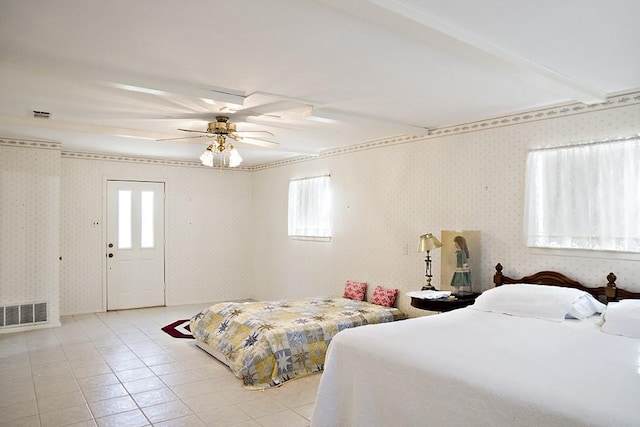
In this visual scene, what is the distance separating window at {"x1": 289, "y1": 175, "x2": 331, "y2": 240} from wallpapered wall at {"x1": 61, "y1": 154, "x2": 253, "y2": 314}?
165 centimetres

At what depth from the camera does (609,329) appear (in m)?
2.98

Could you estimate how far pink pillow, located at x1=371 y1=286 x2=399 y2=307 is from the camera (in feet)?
17.8

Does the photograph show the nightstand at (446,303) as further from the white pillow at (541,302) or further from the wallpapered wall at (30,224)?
the wallpapered wall at (30,224)

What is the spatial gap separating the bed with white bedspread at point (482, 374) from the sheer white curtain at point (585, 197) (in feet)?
1.51

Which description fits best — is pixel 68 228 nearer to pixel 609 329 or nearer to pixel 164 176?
pixel 164 176

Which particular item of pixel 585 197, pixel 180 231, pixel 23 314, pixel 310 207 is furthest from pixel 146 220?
pixel 585 197

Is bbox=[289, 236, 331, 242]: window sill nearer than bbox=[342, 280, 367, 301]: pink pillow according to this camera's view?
No

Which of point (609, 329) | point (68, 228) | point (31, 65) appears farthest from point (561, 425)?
point (68, 228)

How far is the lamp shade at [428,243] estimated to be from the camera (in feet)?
15.3

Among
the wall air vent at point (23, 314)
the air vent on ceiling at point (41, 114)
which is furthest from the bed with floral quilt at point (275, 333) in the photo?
the air vent on ceiling at point (41, 114)

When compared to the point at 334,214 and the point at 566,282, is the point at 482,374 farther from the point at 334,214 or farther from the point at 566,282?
the point at 334,214

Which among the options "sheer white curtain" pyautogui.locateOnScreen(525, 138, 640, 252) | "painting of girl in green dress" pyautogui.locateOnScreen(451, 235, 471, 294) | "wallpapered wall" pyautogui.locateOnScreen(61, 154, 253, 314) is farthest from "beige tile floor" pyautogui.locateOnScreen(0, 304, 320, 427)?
"sheer white curtain" pyautogui.locateOnScreen(525, 138, 640, 252)

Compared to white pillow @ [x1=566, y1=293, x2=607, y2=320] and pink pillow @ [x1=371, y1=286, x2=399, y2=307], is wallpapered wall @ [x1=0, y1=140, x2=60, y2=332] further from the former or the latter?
white pillow @ [x1=566, y1=293, x2=607, y2=320]

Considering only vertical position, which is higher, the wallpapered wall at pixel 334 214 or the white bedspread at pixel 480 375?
the wallpapered wall at pixel 334 214
